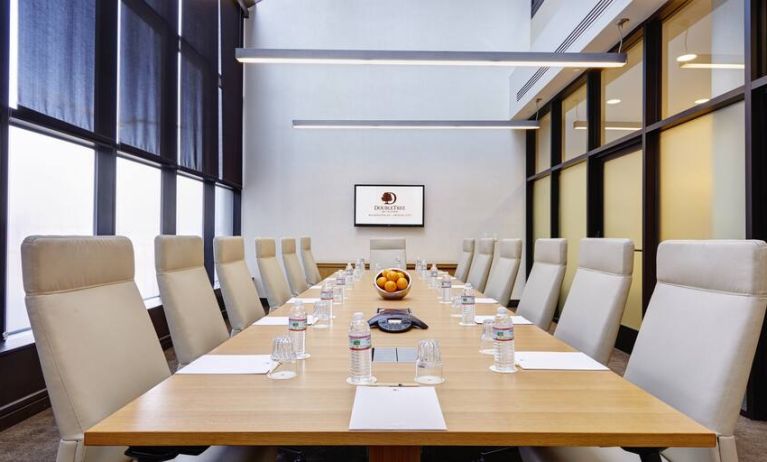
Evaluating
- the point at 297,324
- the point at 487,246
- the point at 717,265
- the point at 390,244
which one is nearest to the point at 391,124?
the point at 390,244

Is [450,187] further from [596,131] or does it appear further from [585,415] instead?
[585,415]

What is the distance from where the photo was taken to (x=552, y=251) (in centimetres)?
293

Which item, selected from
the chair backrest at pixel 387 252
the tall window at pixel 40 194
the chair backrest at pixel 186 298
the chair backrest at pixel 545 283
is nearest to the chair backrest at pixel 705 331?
the chair backrest at pixel 545 283

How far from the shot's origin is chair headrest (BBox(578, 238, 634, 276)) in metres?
2.00

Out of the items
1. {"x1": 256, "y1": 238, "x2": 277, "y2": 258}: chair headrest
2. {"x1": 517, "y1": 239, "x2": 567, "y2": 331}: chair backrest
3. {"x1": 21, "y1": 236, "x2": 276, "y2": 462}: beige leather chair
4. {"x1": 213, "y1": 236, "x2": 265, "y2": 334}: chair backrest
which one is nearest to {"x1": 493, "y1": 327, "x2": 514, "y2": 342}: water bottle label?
{"x1": 21, "y1": 236, "x2": 276, "y2": 462}: beige leather chair

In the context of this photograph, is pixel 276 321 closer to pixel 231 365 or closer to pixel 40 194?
pixel 231 365

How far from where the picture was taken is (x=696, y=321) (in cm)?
144

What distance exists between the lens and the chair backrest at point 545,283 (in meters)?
2.73

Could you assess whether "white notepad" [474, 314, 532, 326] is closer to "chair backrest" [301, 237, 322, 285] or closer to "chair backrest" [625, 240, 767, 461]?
"chair backrest" [625, 240, 767, 461]

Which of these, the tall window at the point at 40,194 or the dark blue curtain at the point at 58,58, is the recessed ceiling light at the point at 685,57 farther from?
the tall window at the point at 40,194

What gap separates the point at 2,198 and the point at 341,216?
5224 millimetres

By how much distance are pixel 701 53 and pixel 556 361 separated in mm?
3509

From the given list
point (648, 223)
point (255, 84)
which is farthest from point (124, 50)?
point (648, 223)

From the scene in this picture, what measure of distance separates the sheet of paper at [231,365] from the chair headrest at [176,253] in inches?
26.0
